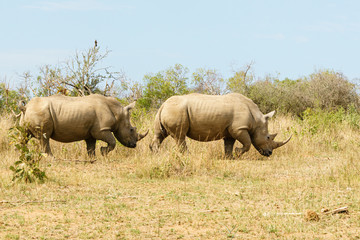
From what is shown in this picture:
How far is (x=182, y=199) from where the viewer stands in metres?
6.71

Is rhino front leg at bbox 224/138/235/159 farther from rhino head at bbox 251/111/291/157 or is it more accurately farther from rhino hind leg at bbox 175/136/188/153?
rhino hind leg at bbox 175/136/188/153

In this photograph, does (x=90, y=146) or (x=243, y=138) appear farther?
(x=90, y=146)

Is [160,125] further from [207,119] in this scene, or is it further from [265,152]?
[265,152]

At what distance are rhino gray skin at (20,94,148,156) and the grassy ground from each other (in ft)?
1.72

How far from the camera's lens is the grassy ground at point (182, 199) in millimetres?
5227

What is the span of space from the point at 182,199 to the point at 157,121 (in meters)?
4.25

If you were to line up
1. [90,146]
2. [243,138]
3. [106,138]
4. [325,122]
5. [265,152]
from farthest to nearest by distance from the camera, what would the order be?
[325,122] → [265,152] → [90,146] → [243,138] → [106,138]

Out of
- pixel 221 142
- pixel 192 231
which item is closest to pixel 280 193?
pixel 192 231

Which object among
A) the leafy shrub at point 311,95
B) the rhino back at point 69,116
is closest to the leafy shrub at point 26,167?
the rhino back at point 69,116

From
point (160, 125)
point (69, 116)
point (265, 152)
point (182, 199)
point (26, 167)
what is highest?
point (69, 116)

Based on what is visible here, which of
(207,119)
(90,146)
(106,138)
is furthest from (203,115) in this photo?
(90,146)

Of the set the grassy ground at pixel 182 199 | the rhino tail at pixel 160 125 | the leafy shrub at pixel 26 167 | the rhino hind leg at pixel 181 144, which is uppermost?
the rhino tail at pixel 160 125

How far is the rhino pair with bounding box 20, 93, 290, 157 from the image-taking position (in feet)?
33.3

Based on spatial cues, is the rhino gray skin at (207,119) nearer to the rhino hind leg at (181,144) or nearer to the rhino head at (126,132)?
the rhino hind leg at (181,144)
